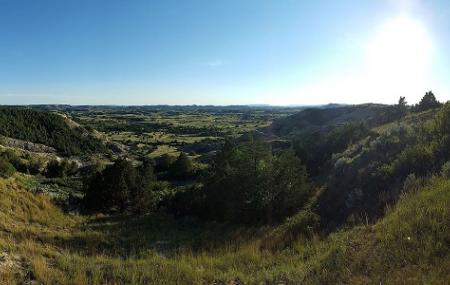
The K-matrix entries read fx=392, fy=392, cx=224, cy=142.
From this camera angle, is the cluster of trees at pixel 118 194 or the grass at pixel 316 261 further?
the cluster of trees at pixel 118 194

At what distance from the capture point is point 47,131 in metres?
91.3

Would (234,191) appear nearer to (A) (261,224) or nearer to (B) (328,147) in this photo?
(A) (261,224)

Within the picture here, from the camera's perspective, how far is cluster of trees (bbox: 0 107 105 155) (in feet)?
280

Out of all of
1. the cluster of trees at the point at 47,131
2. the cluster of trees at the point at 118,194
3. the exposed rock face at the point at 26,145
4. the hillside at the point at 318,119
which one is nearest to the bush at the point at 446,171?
the cluster of trees at the point at 118,194

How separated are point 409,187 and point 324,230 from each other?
269 centimetres

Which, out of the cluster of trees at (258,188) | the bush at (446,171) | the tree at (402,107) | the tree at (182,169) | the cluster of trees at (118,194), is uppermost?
the tree at (402,107)

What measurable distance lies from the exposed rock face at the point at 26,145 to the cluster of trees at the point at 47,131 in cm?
270

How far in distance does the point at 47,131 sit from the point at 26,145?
511 inches

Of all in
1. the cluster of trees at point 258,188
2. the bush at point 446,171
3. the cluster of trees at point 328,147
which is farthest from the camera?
the cluster of trees at point 328,147

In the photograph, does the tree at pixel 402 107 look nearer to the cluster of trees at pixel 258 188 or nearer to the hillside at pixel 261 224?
the hillside at pixel 261 224

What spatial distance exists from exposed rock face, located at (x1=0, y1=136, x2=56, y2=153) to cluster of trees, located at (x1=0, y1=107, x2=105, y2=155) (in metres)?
2.70

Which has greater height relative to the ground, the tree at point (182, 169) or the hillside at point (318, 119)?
the hillside at point (318, 119)

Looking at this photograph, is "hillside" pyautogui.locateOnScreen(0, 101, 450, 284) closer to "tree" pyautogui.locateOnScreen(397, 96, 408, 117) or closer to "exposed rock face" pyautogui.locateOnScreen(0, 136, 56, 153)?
"tree" pyautogui.locateOnScreen(397, 96, 408, 117)

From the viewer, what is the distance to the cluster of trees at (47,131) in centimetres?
8544
